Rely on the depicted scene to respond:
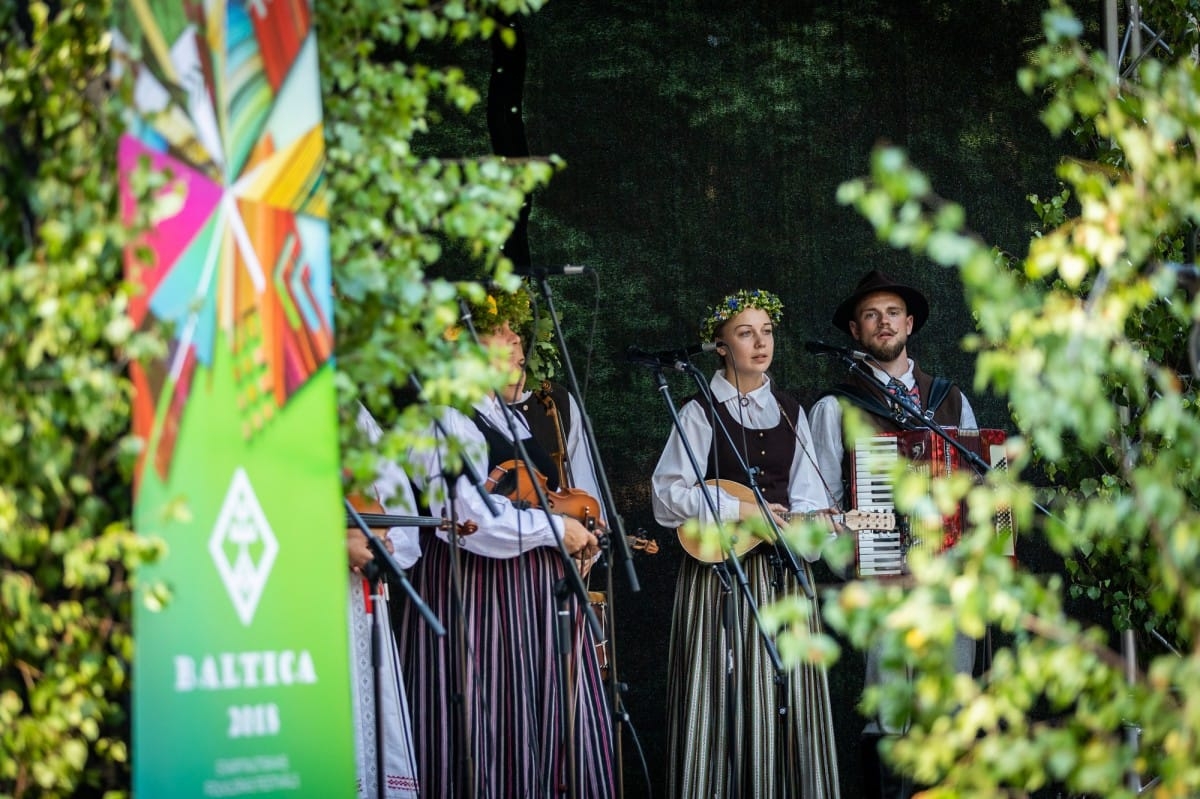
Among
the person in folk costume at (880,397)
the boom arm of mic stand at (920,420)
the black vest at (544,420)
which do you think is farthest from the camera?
the person in folk costume at (880,397)

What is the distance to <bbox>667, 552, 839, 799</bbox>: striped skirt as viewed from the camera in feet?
16.6

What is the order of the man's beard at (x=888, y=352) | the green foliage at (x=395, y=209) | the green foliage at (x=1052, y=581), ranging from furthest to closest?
the man's beard at (x=888, y=352) < the green foliage at (x=395, y=209) < the green foliage at (x=1052, y=581)

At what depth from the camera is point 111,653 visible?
2.54m

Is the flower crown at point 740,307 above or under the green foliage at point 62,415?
above

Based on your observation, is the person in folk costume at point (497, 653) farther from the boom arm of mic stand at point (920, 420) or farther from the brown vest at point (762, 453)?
the boom arm of mic stand at point (920, 420)

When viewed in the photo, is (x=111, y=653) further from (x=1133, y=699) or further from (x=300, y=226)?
(x=1133, y=699)

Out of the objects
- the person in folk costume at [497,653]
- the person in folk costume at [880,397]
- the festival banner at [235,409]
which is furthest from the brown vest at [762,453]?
Result: the festival banner at [235,409]

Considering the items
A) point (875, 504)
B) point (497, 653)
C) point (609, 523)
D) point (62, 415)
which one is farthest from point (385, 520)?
point (875, 504)

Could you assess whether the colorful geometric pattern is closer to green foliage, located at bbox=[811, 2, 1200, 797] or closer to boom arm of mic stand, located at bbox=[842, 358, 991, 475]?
green foliage, located at bbox=[811, 2, 1200, 797]

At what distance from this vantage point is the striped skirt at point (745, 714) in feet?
16.6

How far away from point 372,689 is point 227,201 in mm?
2078

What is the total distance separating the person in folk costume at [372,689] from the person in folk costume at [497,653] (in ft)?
0.61

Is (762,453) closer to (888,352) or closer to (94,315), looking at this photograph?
(888,352)

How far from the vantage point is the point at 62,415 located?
2289 millimetres
